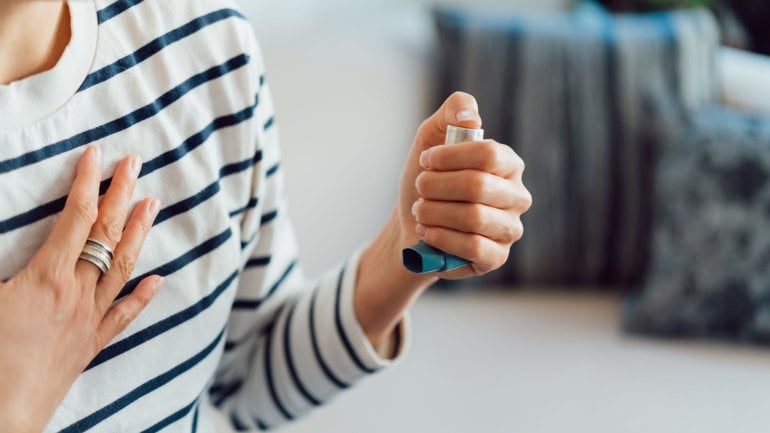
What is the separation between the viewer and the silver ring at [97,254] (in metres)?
0.69

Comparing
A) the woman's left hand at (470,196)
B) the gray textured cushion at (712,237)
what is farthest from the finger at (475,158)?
the gray textured cushion at (712,237)

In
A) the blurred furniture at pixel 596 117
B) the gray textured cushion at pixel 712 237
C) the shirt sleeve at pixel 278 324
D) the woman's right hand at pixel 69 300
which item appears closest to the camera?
the woman's right hand at pixel 69 300

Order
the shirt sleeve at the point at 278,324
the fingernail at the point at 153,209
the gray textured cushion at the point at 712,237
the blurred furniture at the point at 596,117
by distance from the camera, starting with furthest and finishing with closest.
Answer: the blurred furniture at the point at 596,117 < the gray textured cushion at the point at 712,237 < the shirt sleeve at the point at 278,324 < the fingernail at the point at 153,209

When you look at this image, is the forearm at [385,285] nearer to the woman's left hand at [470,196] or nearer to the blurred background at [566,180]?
the woman's left hand at [470,196]

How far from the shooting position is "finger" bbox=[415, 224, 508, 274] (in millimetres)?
689

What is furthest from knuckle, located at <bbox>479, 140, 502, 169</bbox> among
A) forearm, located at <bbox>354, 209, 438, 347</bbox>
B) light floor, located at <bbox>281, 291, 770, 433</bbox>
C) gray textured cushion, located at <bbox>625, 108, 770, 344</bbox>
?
gray textured cushion, located at <bbox>625, 108, 770, 344</bbox>

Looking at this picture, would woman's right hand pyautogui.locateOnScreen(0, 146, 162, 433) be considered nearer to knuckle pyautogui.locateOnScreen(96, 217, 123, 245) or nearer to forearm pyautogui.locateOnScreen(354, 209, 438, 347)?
knuckle pyautogui.locateOnScreen(96, 217, 123, 245)

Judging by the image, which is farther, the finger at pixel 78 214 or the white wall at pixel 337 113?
the white wall at pixel 337 113

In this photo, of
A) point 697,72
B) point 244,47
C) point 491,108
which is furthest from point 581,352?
point 244,47

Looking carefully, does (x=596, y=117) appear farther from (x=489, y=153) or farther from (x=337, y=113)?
(x=489, y=153)

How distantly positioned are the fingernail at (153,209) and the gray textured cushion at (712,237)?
1098 mm

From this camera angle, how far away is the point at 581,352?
160cm

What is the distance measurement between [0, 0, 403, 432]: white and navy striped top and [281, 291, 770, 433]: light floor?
0.57 meters

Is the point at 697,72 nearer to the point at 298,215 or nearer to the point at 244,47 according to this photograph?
the point at 298,215
